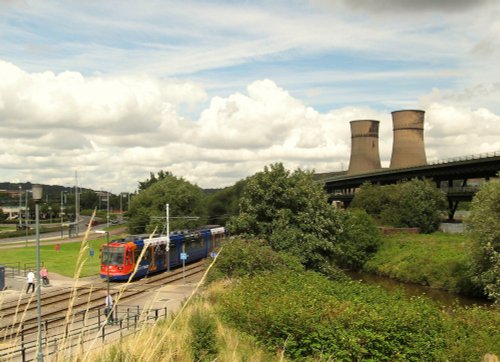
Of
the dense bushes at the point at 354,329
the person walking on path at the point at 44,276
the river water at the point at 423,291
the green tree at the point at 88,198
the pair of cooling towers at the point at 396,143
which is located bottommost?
the river water at the point at 423,291

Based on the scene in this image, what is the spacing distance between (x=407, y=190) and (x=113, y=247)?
40217mm

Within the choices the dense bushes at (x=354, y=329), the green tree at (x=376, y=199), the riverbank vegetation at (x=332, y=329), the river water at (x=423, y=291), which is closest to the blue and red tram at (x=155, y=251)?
the riverbank vegetation at (x=332, y=329)

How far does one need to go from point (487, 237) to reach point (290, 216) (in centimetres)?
1261

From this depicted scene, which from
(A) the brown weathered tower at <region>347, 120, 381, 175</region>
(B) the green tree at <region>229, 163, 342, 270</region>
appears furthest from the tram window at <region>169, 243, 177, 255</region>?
(A) the brown weathered tower at <region>347, 120, 381, 175</region>

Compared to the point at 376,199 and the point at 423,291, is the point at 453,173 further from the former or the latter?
the point at 423,291

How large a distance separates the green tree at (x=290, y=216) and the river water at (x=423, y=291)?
395cm

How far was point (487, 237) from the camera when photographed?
30.5 metres

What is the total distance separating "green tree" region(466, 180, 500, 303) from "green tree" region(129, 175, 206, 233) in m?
36.3

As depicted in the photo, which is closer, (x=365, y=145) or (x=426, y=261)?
(x=426, y=261)

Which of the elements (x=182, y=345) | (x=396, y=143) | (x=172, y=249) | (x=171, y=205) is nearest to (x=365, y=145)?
(x=396, y=143)

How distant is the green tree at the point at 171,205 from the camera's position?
202 feet

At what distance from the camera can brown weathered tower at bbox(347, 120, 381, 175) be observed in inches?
2886

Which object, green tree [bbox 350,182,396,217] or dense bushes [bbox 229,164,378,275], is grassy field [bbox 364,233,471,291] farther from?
dense bushes [bbox 229,164,378,275]

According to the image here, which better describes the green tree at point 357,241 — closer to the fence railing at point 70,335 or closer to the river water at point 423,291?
the river water at point 423,291
